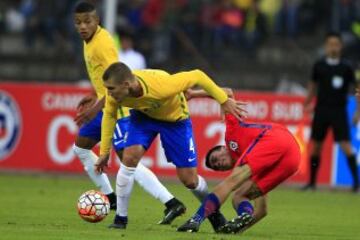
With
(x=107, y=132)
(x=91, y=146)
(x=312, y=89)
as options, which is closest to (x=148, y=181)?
(x=91, y=146)

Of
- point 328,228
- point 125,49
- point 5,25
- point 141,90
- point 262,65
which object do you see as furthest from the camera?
point 5,25

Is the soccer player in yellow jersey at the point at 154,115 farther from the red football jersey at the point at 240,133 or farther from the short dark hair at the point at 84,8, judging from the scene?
the short dark hair at the point at 84,8

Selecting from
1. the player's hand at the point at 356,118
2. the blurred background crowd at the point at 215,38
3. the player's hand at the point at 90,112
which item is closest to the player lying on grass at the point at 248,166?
the player's hand at the point at 90,112

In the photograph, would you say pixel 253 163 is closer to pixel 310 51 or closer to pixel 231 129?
pixel 231 129

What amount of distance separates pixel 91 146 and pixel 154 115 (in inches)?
91.8

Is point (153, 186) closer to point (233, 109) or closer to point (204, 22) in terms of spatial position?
point (233, 109)

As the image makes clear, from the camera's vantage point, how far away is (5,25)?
29938 mm

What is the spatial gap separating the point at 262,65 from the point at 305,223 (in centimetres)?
1289

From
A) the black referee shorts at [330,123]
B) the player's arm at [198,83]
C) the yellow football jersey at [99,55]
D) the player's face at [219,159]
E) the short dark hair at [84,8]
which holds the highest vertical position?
the short dark hair at [84,8]

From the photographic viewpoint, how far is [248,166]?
12.1 metres

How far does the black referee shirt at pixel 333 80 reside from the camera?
68.7 feet

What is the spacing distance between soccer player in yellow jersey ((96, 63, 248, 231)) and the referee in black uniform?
25.0 ft

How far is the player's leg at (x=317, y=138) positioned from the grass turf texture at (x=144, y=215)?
31 cm

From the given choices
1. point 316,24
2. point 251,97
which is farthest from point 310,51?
point 251,97
